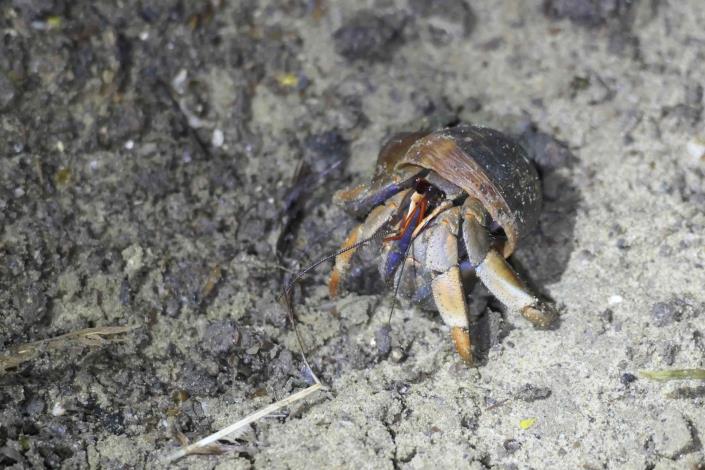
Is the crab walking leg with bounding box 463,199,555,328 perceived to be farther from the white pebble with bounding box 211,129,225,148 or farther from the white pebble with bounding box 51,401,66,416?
the white pebble with bounding box 51,401,66,416

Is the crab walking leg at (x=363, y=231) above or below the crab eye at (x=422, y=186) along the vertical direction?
below

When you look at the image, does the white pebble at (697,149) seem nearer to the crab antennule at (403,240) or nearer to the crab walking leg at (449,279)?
the crab walking leg at (449,279)

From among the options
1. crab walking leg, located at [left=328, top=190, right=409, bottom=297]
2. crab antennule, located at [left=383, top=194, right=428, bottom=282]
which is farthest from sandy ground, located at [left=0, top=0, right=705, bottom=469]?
crab antennule, located at [left=383, top=194, right=428, bottom=282]

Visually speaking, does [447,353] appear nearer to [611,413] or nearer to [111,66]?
[611,413]

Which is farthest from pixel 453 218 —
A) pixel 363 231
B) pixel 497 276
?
pixel 363 231

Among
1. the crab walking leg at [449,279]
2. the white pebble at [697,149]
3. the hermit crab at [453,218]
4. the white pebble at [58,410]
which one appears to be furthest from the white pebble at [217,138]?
the white pebble at [697,149]

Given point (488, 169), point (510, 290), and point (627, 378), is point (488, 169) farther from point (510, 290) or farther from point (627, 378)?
point (627, 378)

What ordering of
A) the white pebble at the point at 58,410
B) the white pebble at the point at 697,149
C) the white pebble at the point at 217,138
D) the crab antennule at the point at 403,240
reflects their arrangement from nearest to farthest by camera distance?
the white pebble at the point at 58,410 → the crab antennule at the point at 403,240 → the white pebble at the point at 697,149 → the white pebble at the point at 217,138
